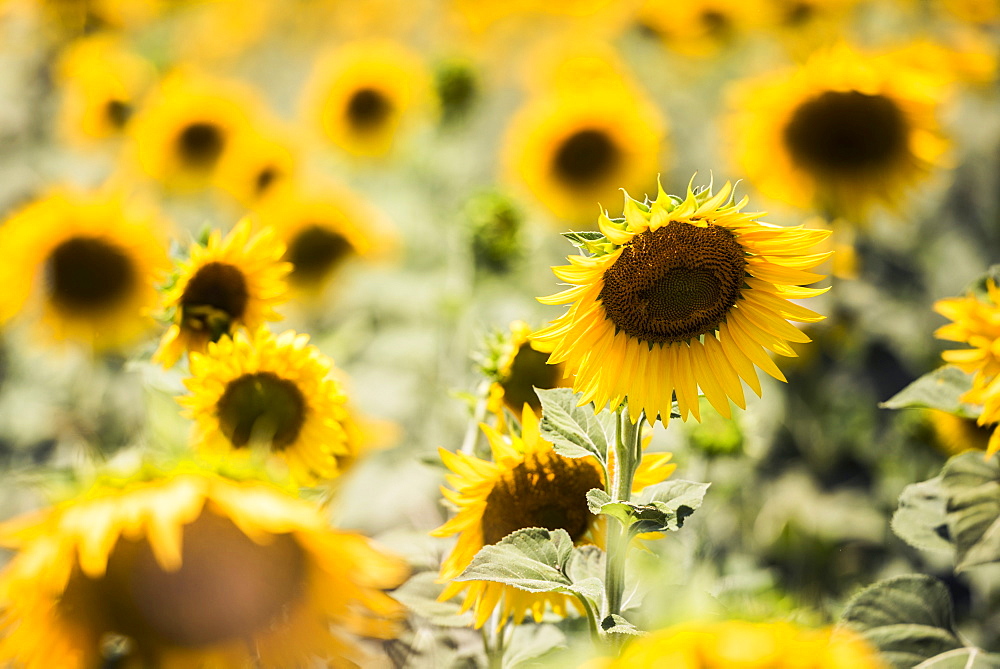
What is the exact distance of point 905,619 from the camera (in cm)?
110

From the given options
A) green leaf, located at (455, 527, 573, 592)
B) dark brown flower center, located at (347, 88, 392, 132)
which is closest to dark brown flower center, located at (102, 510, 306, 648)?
green leaf, located at (455, 527, 573, 592)

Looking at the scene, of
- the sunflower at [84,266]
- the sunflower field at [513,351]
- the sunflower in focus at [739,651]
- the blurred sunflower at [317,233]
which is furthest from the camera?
the blurred sunflower at [317,233]

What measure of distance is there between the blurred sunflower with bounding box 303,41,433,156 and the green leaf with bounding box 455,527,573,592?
2.53 meters

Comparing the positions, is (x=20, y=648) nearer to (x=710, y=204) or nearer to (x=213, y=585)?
(x=213, y=585)

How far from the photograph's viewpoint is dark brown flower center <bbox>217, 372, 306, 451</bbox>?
110 centimetres

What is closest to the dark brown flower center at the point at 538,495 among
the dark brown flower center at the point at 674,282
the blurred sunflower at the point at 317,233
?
the dark brown flower center at the point at 674,282

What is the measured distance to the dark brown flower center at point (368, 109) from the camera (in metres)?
3.22

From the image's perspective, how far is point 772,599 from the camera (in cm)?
136

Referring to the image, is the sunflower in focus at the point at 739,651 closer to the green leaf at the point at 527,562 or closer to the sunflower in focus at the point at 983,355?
the green leaf at the point at 527,562

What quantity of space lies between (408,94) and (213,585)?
8.99 ft

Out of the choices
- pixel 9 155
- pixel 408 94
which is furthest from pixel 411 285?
pixel 9 155

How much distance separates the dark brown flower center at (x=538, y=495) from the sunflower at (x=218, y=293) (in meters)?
0.50

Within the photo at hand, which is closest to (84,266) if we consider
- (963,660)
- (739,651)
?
(739,651)

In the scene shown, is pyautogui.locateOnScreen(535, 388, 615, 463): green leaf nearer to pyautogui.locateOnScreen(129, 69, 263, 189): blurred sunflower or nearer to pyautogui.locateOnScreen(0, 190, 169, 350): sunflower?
pyautogui.locateOnScreen(0, 190, 169, 350): sunflower
